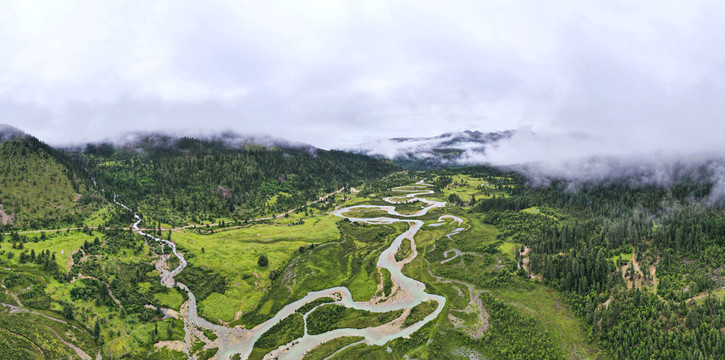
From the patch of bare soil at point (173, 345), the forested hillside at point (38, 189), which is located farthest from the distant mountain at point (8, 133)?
the patch of bare soil at point (173, 345)

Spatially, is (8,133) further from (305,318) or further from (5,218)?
(305,318)

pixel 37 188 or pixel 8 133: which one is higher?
pixel 8 133

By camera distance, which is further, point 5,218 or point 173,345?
point 5,218

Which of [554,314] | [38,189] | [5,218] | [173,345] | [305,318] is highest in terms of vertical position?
[38,189]

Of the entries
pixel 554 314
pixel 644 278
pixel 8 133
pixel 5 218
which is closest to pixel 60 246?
pixel 5 218

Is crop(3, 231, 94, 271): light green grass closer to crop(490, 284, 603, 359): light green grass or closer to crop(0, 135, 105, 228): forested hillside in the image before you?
crop(0, 135, 105, 228): forested hillside

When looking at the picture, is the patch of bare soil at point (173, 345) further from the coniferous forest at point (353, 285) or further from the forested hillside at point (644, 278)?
the forested hillside at point (644, 278)

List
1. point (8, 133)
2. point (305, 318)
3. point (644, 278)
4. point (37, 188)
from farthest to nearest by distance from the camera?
1. point (8, 133)
2. point (37, 188)
3. point (644, 278)
4. point (305, 318)

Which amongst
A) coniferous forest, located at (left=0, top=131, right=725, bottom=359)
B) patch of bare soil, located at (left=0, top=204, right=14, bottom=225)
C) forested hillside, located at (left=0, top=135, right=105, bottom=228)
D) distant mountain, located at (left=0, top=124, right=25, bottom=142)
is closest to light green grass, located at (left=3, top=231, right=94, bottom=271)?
coniferous forest, located at (left=0, top=131, right=725, bottom=359)

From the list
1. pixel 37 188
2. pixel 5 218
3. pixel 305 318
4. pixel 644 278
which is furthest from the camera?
pixel 37 188
